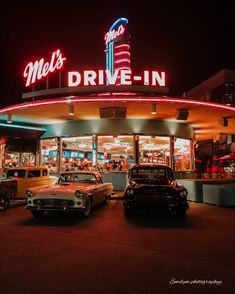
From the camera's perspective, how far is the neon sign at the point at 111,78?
1711cm

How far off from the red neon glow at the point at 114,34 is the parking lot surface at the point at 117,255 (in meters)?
15.2

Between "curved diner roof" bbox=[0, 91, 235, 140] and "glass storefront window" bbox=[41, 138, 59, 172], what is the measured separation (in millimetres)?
1470

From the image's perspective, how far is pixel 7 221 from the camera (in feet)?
31.4

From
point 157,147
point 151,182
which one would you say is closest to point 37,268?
point 151,182

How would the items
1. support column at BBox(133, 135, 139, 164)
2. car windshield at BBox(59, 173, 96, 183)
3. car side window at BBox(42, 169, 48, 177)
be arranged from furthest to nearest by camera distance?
support column at BBox(133, 135, 139, 164)
car side window at BBox(42, 169, 48, 177)
car windshield at BBox(59, 173, 96, 183)

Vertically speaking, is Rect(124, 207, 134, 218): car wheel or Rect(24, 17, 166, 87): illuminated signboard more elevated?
Rect(24, 17, 166, 87): illuminated signboard

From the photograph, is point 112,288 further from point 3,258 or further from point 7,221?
point 7,221

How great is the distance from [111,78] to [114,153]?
5144 mm

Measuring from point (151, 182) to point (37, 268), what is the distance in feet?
20.1

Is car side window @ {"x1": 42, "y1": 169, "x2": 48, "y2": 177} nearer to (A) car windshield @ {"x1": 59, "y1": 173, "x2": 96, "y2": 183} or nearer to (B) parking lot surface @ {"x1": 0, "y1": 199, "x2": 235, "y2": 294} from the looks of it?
(A) car windshield @ {"x1": 59, "y1": 173, "x2": 96, "y2": 183}

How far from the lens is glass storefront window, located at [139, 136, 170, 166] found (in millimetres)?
20250

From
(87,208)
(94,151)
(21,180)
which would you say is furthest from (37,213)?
(94,151)

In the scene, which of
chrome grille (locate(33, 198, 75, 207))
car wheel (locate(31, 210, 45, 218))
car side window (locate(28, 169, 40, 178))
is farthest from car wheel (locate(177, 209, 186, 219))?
car side window (locate(28, 169, 40, 178))

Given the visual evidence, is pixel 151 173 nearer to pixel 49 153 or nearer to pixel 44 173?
pixel 44 173
